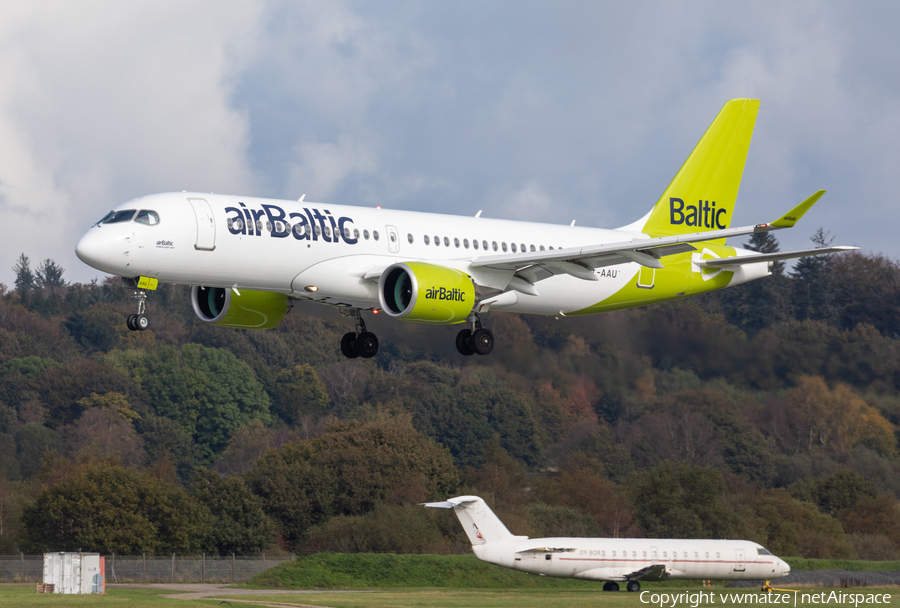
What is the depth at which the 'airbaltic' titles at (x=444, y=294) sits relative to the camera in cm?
3725

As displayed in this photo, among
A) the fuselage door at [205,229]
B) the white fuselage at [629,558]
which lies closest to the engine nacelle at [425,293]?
the fuselage door at [205,229]

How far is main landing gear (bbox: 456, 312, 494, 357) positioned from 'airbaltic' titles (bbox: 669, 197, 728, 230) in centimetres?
1154

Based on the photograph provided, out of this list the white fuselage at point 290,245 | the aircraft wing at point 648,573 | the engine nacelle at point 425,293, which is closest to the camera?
the white fuselage at point 290,245

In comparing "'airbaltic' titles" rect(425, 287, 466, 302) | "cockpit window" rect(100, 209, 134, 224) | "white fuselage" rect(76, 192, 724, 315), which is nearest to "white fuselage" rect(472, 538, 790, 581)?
"white fuselage" rect(76, 192, 724, 315)

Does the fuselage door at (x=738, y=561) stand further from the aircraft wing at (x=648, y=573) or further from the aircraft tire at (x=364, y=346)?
the aircraft tire at (x=364, y=346)

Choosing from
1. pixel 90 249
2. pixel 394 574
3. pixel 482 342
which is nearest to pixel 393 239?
pixel 482 342

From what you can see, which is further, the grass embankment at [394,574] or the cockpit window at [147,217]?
the grass embankment at [394,574]

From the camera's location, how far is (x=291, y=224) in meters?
37.0

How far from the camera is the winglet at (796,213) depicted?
115 ft

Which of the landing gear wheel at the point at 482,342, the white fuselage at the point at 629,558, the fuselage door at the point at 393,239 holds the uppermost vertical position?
the fuselage door at the point at 393,239

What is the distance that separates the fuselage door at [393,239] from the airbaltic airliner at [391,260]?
0.03 meters

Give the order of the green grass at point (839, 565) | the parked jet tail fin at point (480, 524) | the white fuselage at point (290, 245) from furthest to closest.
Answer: the green grass at point (839, 565), the parked jet tail fin at point (480, 524), the white fuselage at point (290, 245)

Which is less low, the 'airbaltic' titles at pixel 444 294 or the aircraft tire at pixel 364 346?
the 'airbaltic' titles at pixel 444 294

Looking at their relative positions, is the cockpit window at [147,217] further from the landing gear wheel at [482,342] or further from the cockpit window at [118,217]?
the landing gear wheel at [482,342]
